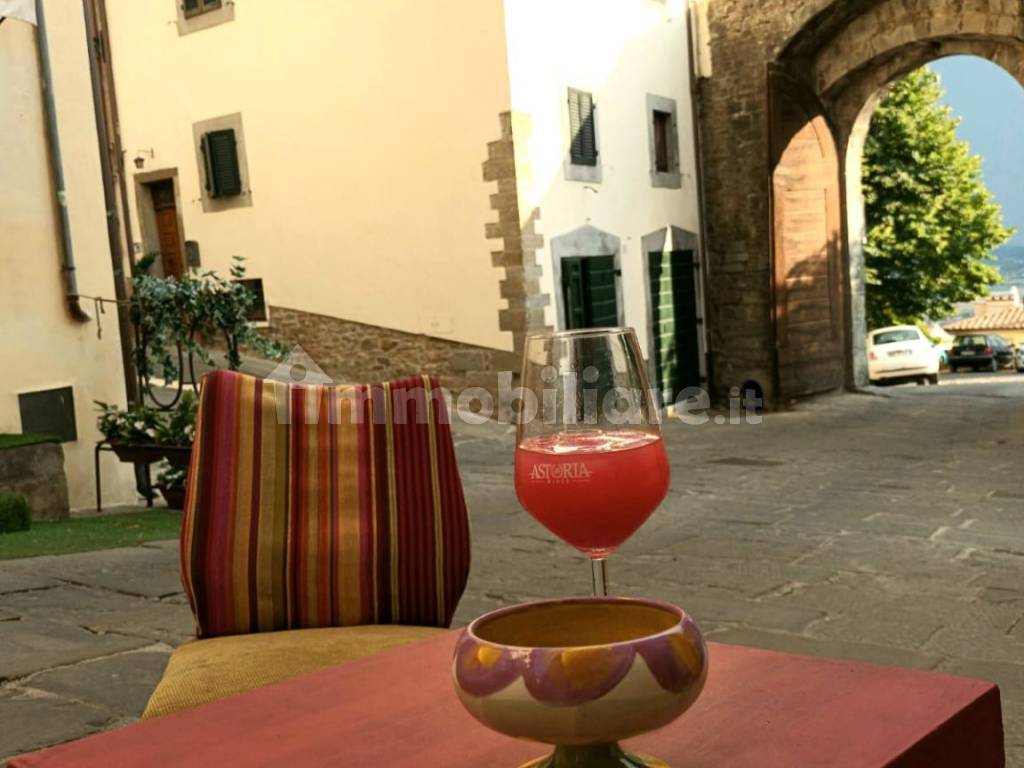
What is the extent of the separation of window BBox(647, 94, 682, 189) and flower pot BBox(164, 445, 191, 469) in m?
7.41

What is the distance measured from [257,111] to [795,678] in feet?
39.0

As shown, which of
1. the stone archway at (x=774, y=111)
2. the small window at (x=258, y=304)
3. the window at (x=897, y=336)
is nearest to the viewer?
the stone archway at (x=774, y=111)

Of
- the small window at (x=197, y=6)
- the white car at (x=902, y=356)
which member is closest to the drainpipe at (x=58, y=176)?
the small window at (x=197, y=6)

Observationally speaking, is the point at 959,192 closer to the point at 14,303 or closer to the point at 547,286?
the point at 547,286

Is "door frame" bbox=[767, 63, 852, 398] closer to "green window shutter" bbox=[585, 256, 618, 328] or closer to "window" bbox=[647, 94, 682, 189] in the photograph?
"window" bbox=[647, 94, 682, 189]

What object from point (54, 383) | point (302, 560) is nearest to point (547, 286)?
point (54, 383)

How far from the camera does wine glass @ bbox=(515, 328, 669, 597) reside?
45.2 inches

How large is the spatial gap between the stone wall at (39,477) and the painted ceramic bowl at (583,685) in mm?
6157

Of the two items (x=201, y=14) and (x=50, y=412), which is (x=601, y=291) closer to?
(x=201, y=14)

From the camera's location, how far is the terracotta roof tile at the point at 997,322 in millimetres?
53312

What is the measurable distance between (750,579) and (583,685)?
3.76 metres

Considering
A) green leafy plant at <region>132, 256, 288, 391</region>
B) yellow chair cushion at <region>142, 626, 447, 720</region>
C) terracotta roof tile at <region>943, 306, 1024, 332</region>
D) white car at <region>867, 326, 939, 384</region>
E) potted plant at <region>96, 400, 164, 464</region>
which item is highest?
green leafy plant at <region>132, 256, 288, 391</region>

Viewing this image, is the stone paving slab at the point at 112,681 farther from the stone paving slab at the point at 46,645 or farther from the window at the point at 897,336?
the window at the point at 897,336

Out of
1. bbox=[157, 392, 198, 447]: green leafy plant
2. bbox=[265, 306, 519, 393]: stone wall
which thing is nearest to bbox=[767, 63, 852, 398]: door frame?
bbox=[265, 306, 519, 393]: stone wall
